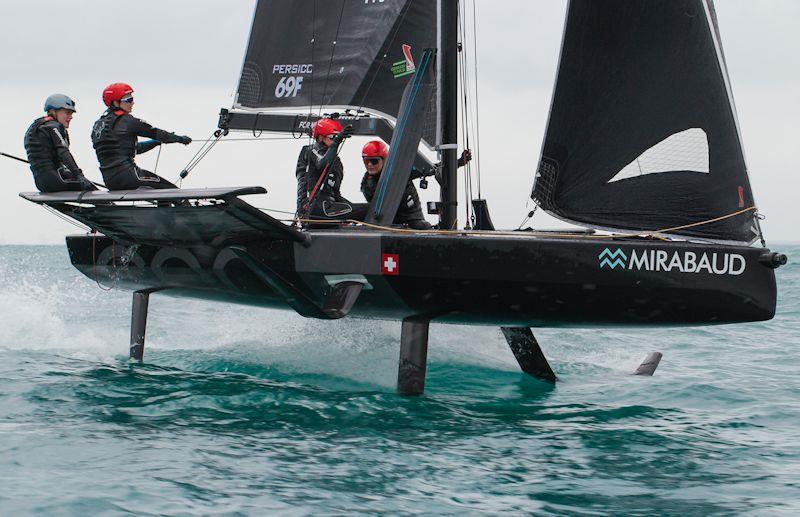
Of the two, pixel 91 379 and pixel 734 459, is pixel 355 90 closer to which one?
pixel 91 379

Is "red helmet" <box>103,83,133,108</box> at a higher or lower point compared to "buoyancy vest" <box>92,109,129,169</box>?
higher

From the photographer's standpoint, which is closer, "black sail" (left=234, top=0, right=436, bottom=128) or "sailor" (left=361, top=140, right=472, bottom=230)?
"sailor" (left=361, top=140, right=472, bottom=230)

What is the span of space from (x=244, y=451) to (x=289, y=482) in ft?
2.05

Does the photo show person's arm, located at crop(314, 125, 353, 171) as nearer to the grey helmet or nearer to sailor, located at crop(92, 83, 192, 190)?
sailor, located at crop(92, 83, 192, 190)

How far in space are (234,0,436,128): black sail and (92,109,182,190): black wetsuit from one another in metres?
2.49

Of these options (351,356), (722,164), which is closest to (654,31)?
(722,164)

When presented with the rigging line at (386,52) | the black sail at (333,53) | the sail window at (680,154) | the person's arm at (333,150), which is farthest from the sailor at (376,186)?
the rigging line at (386,52)

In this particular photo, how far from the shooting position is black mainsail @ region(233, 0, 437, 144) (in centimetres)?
1005

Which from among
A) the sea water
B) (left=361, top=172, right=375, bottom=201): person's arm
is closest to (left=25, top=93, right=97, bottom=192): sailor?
the sea water

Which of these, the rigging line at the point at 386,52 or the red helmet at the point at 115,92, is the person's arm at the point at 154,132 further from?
the rigging line at the point at 386,52

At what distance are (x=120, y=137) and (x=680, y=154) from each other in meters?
4.22

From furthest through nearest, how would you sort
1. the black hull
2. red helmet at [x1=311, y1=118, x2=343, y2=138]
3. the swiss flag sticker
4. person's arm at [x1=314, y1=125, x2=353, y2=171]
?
red helmet at [x1=311, y1=118, x2=343, y2=138]
person's arm at [x1=314, y1=125, x2=353, y2=171]
the swiss flag sticker
the black hull

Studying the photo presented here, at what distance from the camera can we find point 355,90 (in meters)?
10.4

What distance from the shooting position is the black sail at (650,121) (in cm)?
687
